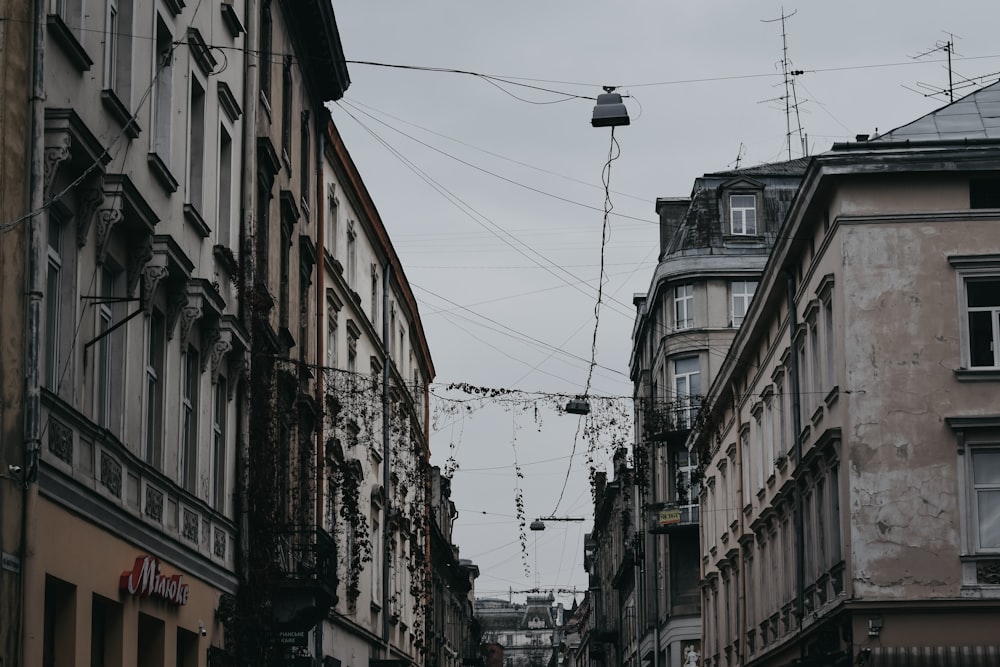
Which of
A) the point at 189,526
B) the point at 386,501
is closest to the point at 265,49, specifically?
the point at 189,526

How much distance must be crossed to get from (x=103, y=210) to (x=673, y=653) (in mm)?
44527

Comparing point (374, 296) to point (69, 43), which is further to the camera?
point (374, 296)

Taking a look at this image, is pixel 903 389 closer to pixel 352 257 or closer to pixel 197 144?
pixel 197 144

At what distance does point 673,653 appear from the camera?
56906 mm

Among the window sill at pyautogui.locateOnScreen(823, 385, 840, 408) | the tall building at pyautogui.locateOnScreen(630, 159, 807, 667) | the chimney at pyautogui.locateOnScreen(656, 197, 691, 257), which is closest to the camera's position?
the window sill at pyautogui.locateOnScreen(823, 385, 840, 408)

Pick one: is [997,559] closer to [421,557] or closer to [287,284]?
[287,284]

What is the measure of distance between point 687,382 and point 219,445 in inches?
1416

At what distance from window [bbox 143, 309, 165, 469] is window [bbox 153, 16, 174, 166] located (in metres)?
1.91

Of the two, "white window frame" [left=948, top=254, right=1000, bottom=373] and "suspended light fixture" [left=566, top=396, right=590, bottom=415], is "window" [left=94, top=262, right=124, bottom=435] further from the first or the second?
"white window frame" [left=948, top=254, right=1000, bottom=373]

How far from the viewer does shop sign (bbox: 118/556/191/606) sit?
16.4 m

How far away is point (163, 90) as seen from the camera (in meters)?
18.7

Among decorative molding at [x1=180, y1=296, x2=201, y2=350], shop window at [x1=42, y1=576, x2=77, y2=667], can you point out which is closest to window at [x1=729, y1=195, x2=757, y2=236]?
decorative molding at [x1=180, y1=296, x2=201, y2=350]

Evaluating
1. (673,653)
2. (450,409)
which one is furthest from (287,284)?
(673,653)

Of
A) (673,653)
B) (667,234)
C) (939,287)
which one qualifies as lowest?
(673,653)
